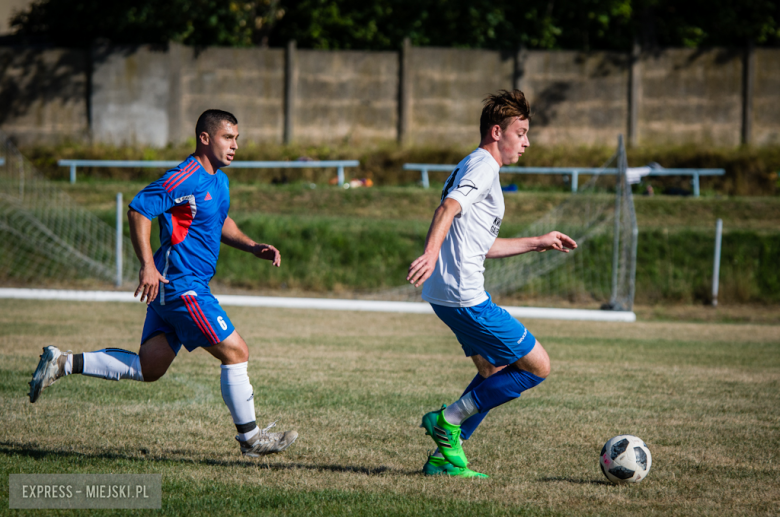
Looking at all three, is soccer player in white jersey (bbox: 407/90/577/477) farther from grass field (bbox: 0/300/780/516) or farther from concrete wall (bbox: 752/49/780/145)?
concrete wall (bbox: 752/49/780/145)

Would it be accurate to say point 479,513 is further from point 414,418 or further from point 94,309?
point 94,309

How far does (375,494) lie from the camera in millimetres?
4109

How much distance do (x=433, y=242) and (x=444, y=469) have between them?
4.83 ft

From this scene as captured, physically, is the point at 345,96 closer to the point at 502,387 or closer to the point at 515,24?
the point at 515,24

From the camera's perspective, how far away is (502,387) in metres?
4.45

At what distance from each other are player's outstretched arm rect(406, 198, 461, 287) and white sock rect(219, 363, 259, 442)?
4.51 feet

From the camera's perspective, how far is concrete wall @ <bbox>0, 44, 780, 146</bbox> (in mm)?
20969

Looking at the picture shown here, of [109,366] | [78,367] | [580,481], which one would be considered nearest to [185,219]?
[109,366]

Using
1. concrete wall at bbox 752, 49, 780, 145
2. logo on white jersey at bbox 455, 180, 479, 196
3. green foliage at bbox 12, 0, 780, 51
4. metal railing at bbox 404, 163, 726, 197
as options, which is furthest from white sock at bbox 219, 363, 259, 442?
concrete wall at bbox 752, 49, 780, 145

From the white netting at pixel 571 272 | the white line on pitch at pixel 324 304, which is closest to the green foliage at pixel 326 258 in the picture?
the white netting at pixel 571 272

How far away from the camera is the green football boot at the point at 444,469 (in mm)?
4469

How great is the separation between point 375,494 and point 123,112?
1913 cm

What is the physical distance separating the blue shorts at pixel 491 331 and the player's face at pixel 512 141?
0.88m

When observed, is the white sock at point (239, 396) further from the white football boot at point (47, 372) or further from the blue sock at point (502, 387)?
the blue sock at point (502, 387)
